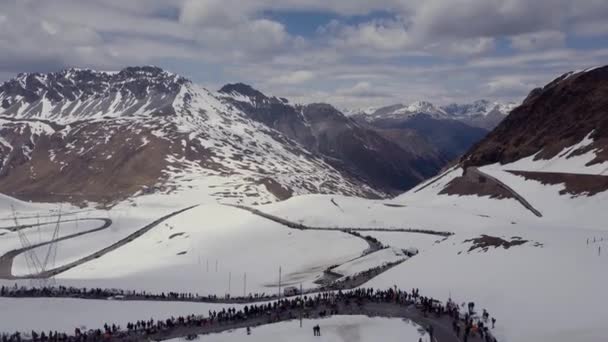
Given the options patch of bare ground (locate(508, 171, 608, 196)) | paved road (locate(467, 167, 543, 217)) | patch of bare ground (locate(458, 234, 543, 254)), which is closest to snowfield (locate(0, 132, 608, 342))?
patch of bare ground (locate(458, 234, 543, 254))

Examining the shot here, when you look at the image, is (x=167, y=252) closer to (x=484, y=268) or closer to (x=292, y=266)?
(x=292, y=266)

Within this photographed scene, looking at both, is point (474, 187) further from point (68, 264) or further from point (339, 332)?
point (339, 332)

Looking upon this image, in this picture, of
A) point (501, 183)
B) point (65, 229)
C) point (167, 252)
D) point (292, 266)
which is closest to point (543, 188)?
point (501, 183)

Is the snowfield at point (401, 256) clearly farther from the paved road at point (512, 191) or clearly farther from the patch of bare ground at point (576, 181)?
the patch of bare ground at point (576, 181)

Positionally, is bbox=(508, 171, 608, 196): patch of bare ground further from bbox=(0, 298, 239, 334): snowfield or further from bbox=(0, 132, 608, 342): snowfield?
bbox=(0, 298, 239, 334): snowfield

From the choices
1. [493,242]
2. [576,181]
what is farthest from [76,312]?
[576,181]
